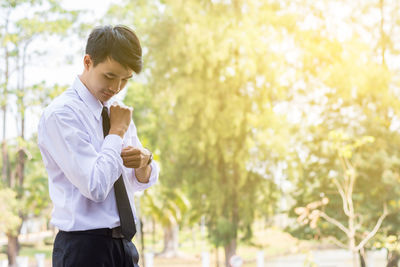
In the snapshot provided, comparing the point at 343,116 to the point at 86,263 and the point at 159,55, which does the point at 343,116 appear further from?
the point at 86,263

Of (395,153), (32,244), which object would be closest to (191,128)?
(395,153)

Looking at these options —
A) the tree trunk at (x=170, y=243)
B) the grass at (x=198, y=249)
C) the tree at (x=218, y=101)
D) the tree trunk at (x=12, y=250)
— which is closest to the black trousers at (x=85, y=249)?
the tree at (x=218, y=101)

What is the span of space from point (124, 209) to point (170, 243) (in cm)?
1557

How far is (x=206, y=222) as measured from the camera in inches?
383

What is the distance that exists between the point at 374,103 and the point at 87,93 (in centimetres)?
836

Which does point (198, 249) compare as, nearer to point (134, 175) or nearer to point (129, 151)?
point (134, 175)

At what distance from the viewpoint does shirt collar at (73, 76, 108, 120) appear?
2.99ft

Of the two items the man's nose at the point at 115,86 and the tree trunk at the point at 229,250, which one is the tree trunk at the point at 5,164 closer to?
the tree trunk at the point at 229,250

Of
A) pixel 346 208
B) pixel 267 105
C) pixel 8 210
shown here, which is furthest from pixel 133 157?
pixel 8 210

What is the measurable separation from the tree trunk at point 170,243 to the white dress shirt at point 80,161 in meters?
14.8

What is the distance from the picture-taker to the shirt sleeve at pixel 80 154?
813 millimetres

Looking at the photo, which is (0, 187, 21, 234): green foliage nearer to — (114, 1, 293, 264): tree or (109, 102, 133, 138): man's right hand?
(114, 1, 293, 264): tree

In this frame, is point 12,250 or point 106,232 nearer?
point 106,232

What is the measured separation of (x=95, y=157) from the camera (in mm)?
834
